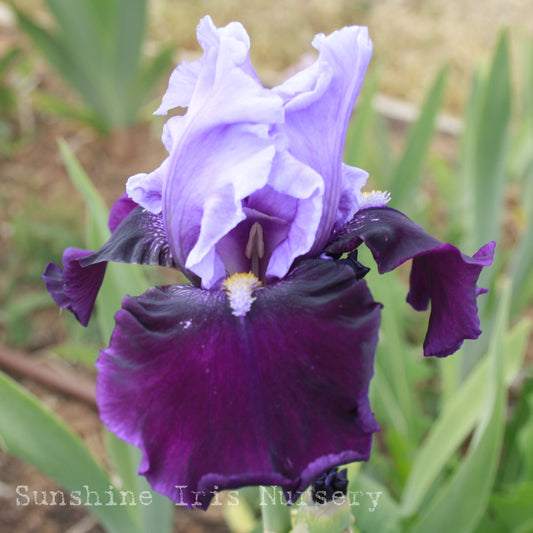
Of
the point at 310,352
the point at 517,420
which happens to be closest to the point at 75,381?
the point at 517,420

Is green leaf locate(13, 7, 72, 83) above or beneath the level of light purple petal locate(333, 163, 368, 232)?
above

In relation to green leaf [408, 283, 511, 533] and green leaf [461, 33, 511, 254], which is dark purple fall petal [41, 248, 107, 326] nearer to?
green leaf [408, 283, 511, 533]

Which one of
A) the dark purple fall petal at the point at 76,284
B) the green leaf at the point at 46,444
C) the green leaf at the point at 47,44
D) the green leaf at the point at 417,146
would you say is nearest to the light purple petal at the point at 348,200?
the dark purple fall petal at the point at 76,284

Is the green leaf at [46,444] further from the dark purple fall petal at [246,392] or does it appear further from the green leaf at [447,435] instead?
the green leaf at [447,435]

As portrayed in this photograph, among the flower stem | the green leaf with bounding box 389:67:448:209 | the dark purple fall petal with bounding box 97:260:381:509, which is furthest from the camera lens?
the green leaf with bounding box 389:67:448:209

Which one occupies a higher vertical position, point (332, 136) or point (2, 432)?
point (332, 136)

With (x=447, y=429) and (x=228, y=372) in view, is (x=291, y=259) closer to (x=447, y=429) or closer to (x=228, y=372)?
(x=228, y=372)

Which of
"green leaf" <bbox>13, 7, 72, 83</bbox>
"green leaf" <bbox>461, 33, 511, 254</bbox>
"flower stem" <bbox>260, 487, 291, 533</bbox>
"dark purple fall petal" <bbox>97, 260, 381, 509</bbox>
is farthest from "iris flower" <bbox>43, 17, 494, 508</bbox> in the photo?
"green leaf" <bbox>13, 7, 72, 83</bbox>

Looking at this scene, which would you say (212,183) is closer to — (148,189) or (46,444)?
(148,189)
